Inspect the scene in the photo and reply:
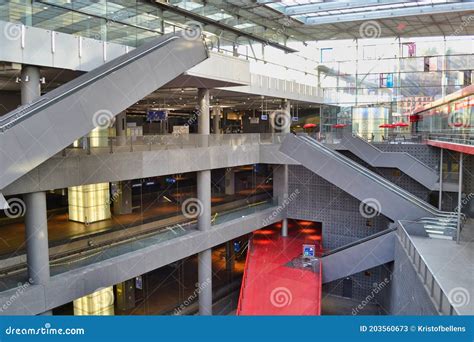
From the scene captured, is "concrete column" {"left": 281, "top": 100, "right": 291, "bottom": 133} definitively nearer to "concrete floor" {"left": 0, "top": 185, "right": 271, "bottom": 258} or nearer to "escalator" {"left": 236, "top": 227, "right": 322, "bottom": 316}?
"concrete floor" {"left": 0, "top": 185, "right": 271, "bottom": 258}

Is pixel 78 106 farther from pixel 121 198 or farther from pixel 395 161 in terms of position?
pixel 395 161

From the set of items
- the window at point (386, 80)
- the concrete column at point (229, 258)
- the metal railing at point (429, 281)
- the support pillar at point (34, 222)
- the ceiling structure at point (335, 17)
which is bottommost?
the concrete column at point (229, 258)

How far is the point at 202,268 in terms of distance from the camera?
56.7 feet

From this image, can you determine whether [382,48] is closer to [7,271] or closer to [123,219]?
[123,219]

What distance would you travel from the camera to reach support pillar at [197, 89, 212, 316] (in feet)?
55.6

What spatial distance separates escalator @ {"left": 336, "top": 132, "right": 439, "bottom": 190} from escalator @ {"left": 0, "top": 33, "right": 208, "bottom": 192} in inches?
607

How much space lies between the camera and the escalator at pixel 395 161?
835 inches

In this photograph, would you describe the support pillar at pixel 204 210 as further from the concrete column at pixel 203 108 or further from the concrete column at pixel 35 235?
the concrete column at pixel 35 235

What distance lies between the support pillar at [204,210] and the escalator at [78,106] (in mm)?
6190

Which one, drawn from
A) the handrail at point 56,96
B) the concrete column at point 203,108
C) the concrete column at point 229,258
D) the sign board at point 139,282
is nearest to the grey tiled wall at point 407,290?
the handrail at point 56,96

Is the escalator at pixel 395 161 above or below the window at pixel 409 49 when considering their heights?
below

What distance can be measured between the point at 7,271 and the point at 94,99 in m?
5.57

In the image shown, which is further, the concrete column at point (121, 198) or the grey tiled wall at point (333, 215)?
the grey tiled wall at point (333, 215)

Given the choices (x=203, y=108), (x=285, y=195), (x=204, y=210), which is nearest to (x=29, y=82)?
(x=203, y=108)
